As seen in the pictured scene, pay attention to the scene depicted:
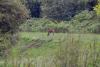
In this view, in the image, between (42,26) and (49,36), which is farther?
(42,26)

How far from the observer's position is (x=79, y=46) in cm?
827

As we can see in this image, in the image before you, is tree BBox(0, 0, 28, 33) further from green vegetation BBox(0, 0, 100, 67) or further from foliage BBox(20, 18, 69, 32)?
foliage BBox(20, 18, 69, 32)

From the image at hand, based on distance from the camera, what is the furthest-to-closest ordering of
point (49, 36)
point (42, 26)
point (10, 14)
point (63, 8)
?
point (63, 8) → point (42, 26) → point (49, 36) → point (10, 14)

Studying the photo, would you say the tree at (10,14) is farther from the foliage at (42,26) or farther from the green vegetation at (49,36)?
the foliage at (42,26)

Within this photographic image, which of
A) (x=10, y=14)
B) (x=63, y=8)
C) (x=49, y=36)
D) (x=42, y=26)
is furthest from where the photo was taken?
(x=63, y=8)

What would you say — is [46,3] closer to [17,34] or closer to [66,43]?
[17,34]

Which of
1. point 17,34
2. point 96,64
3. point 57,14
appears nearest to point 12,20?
point 17,34

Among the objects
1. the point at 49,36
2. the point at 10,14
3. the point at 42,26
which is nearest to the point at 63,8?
the point at 42,26

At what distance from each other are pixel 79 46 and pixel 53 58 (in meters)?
0.67

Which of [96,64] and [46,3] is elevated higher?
[96,64]

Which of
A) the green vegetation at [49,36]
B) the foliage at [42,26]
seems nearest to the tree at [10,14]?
the green vegetation at [49,36]


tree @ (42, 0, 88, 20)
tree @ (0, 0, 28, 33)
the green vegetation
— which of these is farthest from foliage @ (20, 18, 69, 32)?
tree @ (0, 0, 28, 33)

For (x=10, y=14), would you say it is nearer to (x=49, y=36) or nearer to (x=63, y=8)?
(x=49, y=36)

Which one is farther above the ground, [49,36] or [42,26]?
[49,36]
